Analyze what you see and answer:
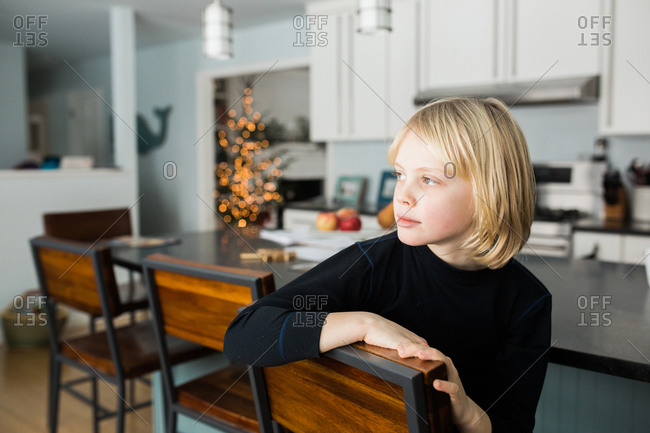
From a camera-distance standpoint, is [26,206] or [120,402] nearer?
[120,402]

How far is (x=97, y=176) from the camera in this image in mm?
4387

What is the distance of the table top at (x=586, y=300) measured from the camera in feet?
3.09

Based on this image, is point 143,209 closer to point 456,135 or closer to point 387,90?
point 387,90

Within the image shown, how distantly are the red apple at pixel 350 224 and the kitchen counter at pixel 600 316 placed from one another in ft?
2.22

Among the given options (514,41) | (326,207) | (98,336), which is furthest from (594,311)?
(326,207)

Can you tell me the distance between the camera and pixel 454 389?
0.63 meters

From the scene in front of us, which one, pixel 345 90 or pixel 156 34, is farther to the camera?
pixel 156 34

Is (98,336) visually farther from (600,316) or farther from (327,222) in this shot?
(600,316)

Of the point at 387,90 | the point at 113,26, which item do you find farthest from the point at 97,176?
the point at 387,90

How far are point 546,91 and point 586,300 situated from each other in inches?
87.1

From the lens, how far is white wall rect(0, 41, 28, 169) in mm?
6438

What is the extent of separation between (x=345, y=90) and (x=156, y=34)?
7.67 feet

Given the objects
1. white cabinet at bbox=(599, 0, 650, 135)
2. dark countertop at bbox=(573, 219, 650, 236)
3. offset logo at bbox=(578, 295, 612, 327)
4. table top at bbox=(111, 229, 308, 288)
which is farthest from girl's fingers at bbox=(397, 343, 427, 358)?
white cabinet at bbox=(599, 0, 650, 135)

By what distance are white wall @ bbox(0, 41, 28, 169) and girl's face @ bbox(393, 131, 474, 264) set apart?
683cm
